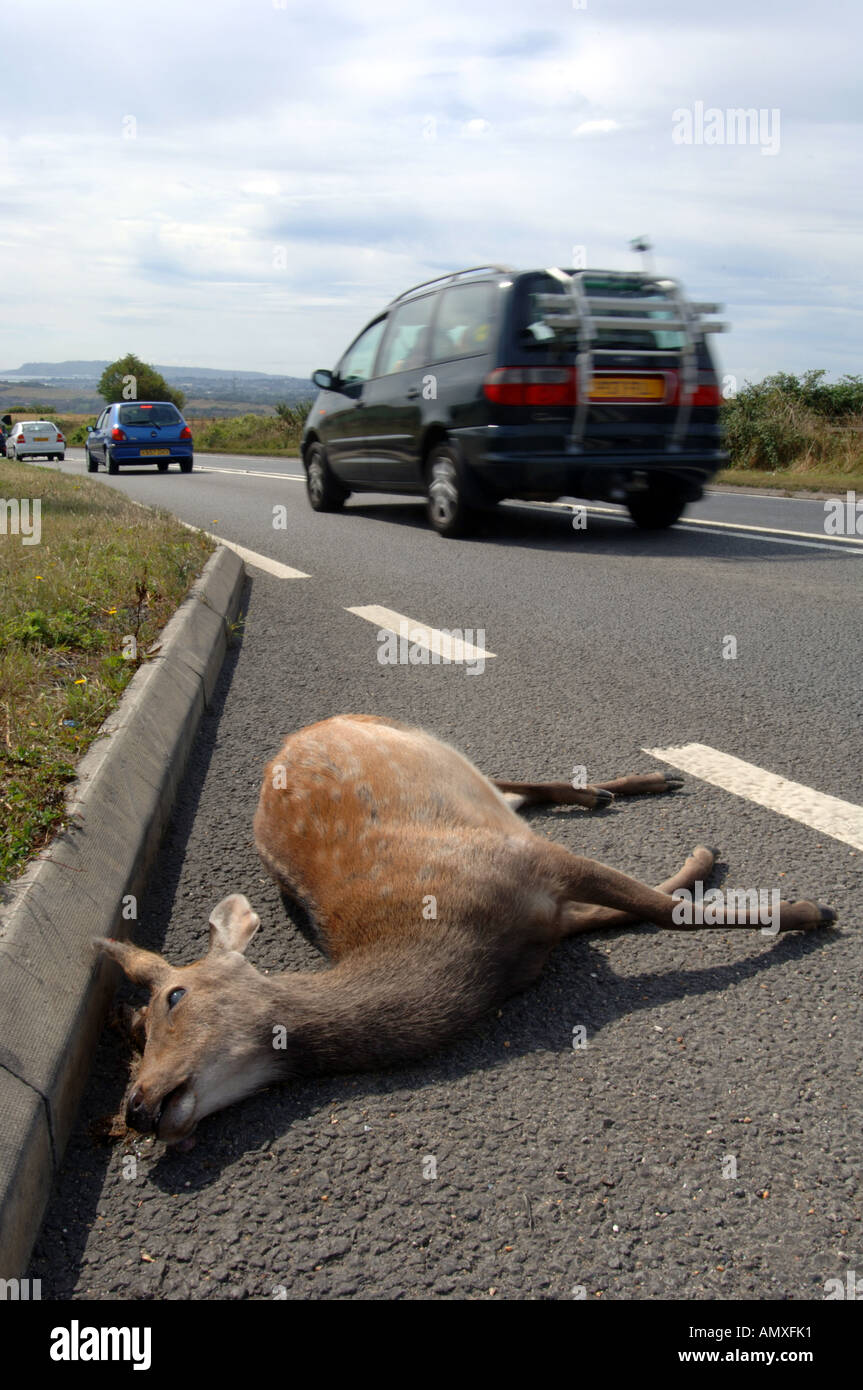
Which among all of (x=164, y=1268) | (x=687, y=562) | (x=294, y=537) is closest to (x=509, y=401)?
(x=687, y=562)

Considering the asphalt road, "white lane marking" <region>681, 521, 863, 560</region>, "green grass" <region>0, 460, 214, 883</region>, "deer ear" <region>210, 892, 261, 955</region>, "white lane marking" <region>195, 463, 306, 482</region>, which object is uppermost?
"white lane marking" <region>195, 463, 306, 482</region>

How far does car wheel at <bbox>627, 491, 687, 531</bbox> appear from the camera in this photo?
10617 mm

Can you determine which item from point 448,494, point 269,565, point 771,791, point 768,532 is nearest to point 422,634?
point 771,791

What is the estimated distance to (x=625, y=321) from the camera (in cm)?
905

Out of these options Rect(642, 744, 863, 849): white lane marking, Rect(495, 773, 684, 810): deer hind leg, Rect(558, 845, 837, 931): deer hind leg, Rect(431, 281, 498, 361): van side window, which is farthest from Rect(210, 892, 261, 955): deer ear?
Rect(431, 281, 498, 361): van side window

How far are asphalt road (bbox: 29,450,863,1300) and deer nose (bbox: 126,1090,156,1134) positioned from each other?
0.16 metres

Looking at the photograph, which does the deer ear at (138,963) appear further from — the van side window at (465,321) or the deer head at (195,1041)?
the van side window at (465,321)

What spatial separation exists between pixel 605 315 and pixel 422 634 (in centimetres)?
417

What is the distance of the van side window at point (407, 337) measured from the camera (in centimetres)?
1064

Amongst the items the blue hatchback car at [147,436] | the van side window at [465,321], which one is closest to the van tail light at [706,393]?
the van side window at [465,321]

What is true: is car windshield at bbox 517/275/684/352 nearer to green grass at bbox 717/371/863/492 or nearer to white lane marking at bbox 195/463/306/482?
green grass at bbox 717/371/863/492

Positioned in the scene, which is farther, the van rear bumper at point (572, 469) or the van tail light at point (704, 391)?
the van tail light at point (704, 391)

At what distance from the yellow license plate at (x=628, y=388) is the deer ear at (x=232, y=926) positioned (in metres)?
7.49
